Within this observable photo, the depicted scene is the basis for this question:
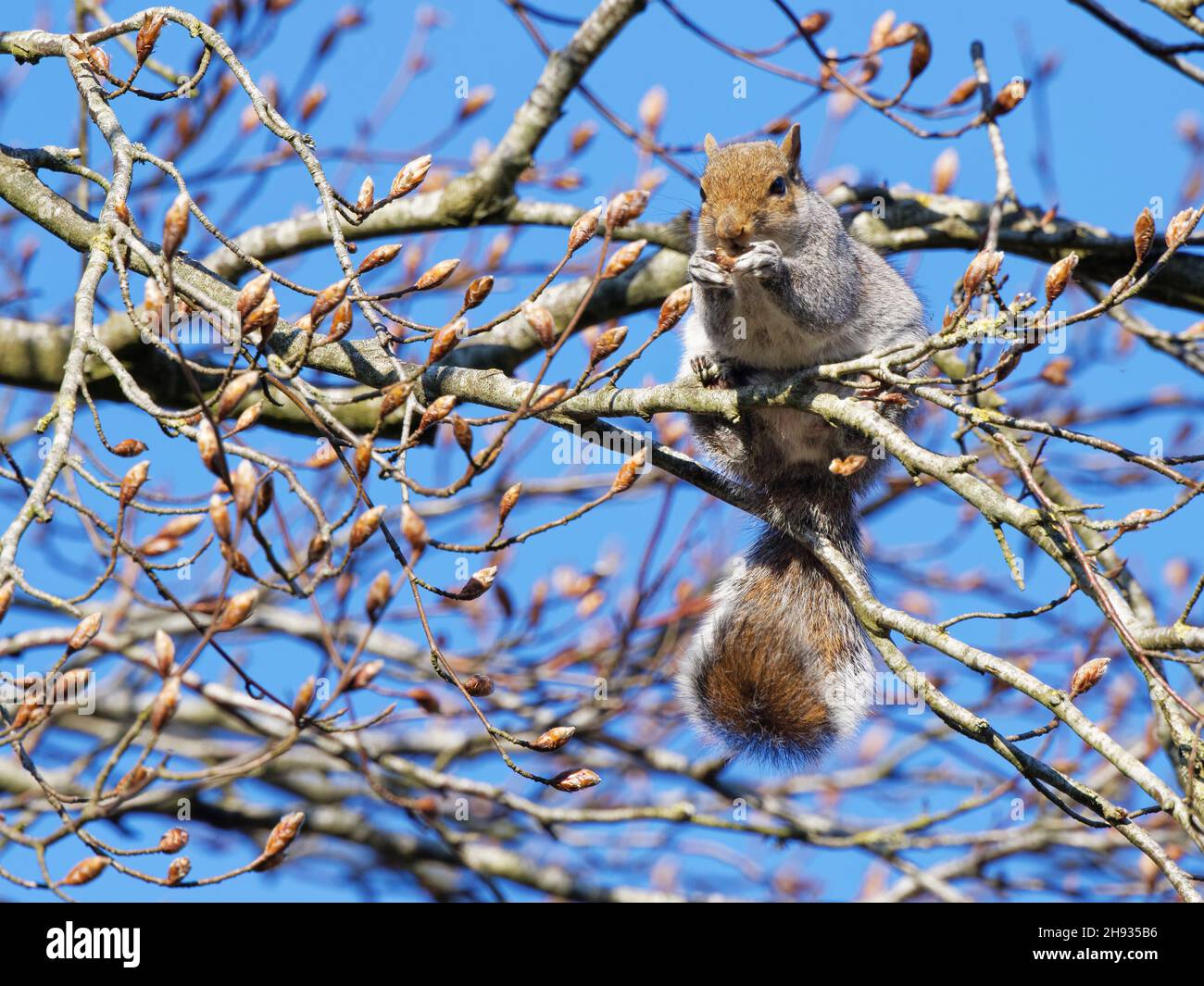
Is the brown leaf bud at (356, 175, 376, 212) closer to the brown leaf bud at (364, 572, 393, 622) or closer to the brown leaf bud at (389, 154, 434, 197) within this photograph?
the brown leaf bud at (389, 154, 434, 197)

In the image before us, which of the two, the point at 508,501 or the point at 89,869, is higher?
the point at 508,501

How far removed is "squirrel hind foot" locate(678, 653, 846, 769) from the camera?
3426 mm

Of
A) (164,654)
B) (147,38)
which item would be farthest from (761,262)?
(164,654)

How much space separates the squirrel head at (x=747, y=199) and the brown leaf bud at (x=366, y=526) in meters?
1.71

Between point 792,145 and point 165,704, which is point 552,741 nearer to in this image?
point 165,704

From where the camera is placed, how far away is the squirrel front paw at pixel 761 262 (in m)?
2.99

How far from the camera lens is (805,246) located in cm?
347

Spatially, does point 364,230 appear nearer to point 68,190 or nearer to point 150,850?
point 68,190

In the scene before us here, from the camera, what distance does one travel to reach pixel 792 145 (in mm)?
3693

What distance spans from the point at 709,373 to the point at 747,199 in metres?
0.49

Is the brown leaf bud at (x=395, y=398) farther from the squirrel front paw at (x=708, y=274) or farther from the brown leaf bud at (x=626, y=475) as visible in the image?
the squirrel front paw at (x=708, y=274)

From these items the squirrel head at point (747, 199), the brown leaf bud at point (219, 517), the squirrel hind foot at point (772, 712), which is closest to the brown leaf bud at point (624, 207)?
the brown leaf bud at point (219, 517)

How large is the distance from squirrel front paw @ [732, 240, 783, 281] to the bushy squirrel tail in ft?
2.55
